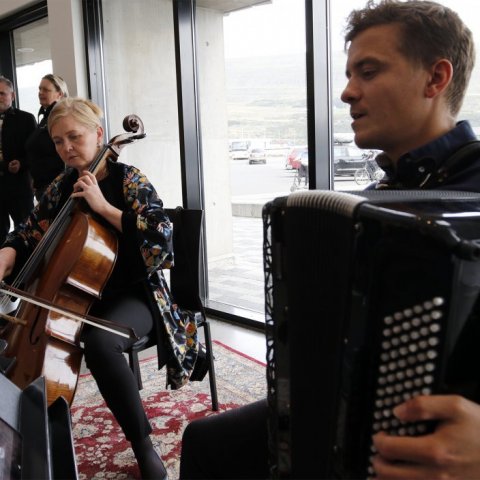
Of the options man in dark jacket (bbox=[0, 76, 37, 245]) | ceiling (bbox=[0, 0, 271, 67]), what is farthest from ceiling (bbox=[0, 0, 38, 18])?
man in dark jacket (bbox=[0, 76, 37, 245])

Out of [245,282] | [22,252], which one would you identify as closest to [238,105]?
[245,282]

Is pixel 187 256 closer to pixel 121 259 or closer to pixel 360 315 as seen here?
pixel 121 259

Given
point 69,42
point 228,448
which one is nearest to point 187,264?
point 228,448

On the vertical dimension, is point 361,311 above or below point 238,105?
below

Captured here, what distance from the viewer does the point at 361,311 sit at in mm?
702

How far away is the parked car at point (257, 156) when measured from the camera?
9.56ft

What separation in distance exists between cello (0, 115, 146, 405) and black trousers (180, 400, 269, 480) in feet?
1.60

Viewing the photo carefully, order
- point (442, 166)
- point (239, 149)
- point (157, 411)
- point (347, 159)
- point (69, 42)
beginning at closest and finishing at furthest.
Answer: point (442, 166) → point (157, 411) → point (347, 159) → point (239, 149) → point (69, 42)

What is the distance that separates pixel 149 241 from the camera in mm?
1597

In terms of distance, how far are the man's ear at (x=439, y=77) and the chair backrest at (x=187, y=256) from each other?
0.95 m

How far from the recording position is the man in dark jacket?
3.71 m

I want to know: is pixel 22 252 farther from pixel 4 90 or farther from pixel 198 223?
pixel 4 90

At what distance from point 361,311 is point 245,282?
2.59 meters

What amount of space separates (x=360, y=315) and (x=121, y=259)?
113cm
